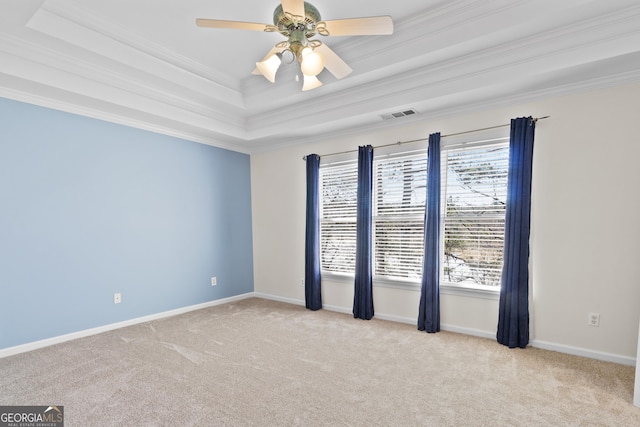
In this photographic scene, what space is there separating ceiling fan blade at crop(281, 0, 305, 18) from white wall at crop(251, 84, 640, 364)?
2.28 metres

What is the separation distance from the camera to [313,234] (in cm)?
442

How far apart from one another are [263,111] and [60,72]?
217cm

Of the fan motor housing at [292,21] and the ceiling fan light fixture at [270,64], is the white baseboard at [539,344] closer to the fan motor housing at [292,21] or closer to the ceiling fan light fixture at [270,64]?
the ceiling fan light fixture at [270,64]

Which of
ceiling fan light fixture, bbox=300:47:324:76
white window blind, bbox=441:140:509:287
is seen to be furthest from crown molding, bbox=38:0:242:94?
white window blind, bbox=441:140:509:287

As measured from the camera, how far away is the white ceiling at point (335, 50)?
236cm

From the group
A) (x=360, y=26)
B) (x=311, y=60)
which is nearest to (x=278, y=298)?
(x=311, y=60)

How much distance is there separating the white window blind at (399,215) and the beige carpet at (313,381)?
2.64 ft

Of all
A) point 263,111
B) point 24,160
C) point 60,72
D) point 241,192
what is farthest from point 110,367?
point 263,111

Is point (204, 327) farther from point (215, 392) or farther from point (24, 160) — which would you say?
point (24, 160)

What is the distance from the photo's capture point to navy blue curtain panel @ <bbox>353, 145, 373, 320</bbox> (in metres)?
3.94

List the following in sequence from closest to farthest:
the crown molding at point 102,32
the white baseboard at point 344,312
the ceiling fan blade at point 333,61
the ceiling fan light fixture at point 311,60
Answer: the ceiling fan light fixture at point 311,60 → the ceiling fan blade at point 333,61 → the crown molding at point 102,32 → the white baseboard at point 344,312

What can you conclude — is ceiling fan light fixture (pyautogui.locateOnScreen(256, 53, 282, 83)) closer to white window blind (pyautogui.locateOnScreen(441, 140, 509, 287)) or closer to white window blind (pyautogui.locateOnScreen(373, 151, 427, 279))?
white window blind (pyautogui.locateOnScreen(373, 151, 427, 279))

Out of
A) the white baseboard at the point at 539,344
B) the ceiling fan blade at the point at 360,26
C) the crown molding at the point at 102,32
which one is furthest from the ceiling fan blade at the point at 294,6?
the white baseboard at the point at 539,344

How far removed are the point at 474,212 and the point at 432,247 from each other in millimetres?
587
